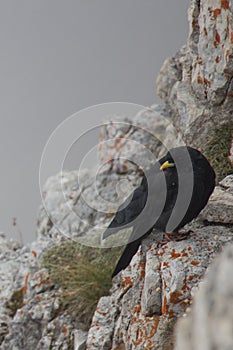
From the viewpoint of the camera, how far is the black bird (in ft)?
15.4

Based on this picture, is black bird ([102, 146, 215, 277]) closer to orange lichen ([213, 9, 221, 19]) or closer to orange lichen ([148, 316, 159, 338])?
orange lichen ([148, 316, 159, 338])

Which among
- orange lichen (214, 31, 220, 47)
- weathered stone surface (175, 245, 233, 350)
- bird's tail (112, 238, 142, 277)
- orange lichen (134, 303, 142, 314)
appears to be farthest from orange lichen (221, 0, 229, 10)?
weathered stone surface (175, 245, 233, 350)

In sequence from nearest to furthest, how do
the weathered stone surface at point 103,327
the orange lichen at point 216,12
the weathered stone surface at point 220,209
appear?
the weathered stone surface at point 220,209
the weathered stone surface at point 103,327
the orange lichen at point 216,12

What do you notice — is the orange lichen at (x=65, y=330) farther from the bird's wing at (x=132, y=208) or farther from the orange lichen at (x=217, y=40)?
the orange lichen at (x=217, y=40)

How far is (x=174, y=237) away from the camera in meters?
4.79

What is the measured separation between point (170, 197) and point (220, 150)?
208 centimetres

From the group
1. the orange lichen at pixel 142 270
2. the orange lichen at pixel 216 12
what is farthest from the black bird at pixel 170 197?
the orange lichen at pixel 216 12

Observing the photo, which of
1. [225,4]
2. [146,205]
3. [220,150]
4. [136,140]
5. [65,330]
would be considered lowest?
[65,330]

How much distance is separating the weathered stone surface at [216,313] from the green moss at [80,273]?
4930 mm

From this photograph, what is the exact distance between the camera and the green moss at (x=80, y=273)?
→ 6676 mm

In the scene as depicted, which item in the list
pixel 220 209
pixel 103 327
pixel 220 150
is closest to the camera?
pixel 220 209

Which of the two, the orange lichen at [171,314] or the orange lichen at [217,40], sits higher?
the orange lichen at [217,40]

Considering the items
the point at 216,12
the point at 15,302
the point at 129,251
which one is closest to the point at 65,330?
the point at 15,302

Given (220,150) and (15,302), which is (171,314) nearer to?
(220,150)
